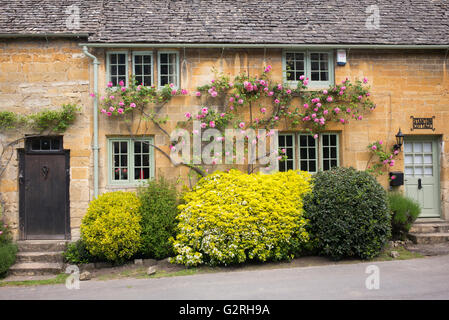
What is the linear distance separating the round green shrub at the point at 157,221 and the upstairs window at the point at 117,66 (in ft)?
9.97

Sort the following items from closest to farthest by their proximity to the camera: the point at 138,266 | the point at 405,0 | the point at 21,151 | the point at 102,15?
the point at 138,266 → the point at 21,151 → the point at 102,15 → the point at 405,0

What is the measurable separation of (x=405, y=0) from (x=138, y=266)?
10831mm

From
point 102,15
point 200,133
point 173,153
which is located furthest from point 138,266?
point 102,15

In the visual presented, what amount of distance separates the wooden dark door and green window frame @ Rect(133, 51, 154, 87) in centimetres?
277

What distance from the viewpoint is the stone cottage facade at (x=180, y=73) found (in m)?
9.34

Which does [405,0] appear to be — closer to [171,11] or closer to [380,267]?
[171,11]

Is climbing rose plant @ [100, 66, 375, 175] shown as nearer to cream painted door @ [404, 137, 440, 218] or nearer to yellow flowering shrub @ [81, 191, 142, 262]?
cream painted door @ [404, 137, 440, 218]

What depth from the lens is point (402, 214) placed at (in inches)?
353

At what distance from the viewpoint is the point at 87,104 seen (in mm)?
9469

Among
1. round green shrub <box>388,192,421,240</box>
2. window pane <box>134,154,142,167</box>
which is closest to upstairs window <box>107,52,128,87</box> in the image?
window pane <box>134,154,142,167</box>

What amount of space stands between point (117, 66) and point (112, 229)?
Answer: 14.1 feet

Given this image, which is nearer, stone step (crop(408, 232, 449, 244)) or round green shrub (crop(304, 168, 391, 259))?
round green shrub (crop(304, 168, 391, 259))

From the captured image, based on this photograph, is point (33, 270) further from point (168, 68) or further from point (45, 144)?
point (168, 68)

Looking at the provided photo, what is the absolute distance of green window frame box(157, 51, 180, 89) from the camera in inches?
383
